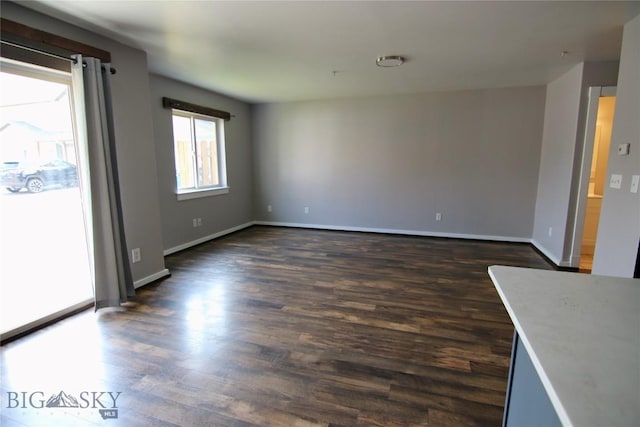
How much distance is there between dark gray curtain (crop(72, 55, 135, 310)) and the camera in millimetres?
2531

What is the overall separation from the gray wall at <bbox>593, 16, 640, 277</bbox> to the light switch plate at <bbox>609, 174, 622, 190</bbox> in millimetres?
35

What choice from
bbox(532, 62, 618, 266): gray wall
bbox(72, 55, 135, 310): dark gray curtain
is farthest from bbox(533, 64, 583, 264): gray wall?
bbox(72, 55, 135, 310): dark gray curtain

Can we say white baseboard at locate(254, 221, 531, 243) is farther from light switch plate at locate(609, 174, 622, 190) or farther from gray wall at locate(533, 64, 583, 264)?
light switch plate at locate(609, 174, 622, 190)

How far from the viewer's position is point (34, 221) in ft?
8.14

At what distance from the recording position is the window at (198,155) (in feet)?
15.1

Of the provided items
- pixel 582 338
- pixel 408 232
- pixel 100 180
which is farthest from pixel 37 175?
pixel 408 232

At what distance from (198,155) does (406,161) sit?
341cm

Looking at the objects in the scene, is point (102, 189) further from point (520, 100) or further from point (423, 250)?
point (520, 100)

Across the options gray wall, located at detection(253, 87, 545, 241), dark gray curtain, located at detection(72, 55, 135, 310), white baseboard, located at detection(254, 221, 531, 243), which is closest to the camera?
dark gray curtain, located at detection(72, 55, 135, 310)

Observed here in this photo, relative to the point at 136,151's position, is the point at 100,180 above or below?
below

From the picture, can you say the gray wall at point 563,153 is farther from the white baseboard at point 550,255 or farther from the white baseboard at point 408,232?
the white baseboard at point 408,232

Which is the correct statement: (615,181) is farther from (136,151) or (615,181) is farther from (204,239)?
(204,239)

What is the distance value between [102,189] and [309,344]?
7.00ft

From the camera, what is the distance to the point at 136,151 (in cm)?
310
